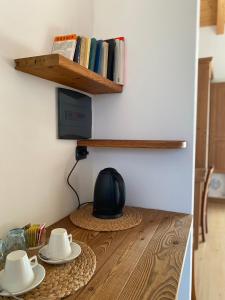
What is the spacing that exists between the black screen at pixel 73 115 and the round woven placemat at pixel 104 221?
40 centimetres

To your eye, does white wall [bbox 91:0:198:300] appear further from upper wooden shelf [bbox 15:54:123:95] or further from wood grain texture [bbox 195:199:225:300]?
wood grain texture [bbox 195:199:225:300]

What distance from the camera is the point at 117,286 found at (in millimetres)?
678

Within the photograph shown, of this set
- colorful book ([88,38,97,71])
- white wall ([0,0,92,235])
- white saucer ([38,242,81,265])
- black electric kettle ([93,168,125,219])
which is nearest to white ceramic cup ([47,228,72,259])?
white saucer ([38,242,81,265])

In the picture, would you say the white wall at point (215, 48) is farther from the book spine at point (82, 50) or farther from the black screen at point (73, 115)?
the book spine at point (82, 50)

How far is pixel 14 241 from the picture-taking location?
2.74 feet

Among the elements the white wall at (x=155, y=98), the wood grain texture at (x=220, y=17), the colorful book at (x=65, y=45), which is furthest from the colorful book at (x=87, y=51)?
the wood grain texture at (x=220, y=17)

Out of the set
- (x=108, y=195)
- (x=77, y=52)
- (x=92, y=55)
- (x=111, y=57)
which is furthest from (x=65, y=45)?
(x=108, y=195)

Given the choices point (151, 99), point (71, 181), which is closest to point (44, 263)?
point (71, 181)

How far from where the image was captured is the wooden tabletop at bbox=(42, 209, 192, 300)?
0.66 m

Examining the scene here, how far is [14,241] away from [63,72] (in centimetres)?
65

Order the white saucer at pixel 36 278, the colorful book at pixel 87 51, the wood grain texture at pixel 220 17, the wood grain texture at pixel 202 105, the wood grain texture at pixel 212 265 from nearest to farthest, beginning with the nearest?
the white saucer at pixel 36 278, the colorful book at pixel 87 51, the wood grain texture at pixel 212 265, the wood grain texture at pixel 202 105, the wood grain texture at pixel 220 17

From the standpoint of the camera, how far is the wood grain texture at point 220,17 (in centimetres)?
322

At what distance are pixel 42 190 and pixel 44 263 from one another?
36 cm

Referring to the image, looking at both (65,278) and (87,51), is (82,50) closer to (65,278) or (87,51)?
(87,51)
